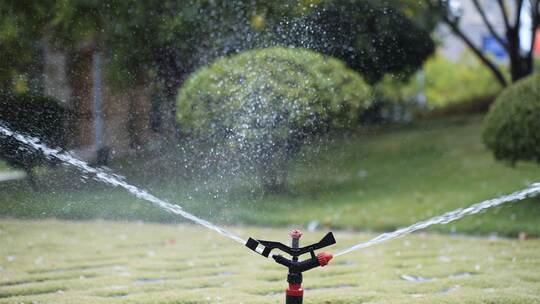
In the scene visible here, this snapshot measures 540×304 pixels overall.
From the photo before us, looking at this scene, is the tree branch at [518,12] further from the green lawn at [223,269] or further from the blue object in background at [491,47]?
the green lawn at [223,269]

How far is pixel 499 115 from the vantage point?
834 cm

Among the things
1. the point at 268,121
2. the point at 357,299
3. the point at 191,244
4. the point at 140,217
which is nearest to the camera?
the point at 357,299

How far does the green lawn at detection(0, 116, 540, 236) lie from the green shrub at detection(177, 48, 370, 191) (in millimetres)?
247

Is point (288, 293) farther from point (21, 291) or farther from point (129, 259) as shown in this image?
point (129, 259)

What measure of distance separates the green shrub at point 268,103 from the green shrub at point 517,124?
1.71m

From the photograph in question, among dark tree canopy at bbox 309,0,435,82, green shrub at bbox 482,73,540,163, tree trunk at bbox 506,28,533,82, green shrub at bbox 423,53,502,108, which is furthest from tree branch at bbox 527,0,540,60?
green shrub at bbox 423,53,502,108

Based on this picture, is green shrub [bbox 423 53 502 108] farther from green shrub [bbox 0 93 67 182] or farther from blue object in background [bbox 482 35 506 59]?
green shrub [bbox 0 93 67 182]

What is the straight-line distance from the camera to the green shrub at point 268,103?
7.22 metres

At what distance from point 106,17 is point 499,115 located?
15.2 ft

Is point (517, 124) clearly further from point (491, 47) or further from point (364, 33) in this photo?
point (491, 47)

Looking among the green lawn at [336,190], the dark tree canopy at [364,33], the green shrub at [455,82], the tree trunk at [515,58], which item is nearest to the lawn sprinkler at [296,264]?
the green lawn at [336,190]

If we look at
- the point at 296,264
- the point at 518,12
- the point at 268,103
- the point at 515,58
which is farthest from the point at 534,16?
the point at 296,264

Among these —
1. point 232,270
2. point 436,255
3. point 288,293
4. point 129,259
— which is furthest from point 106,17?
point 288,293

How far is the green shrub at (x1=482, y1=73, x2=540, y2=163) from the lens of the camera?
7883 millimetres
